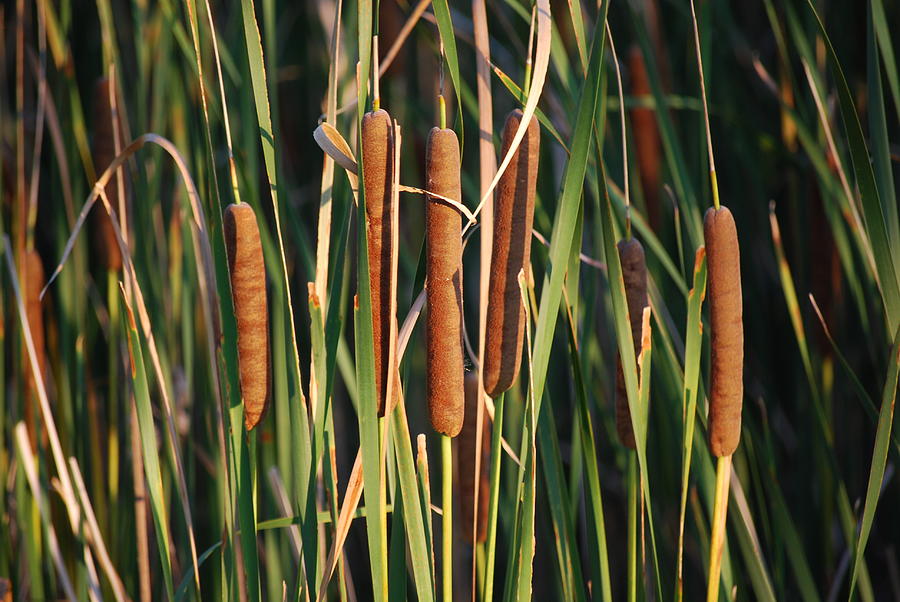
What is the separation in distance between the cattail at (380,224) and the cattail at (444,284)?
0.09 feet

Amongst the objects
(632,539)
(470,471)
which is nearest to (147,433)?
(470,471)

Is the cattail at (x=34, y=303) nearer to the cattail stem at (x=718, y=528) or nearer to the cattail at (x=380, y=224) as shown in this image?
the cattail at (x=380, y=224)

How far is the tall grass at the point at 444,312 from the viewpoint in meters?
0.61

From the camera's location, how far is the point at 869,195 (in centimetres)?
65

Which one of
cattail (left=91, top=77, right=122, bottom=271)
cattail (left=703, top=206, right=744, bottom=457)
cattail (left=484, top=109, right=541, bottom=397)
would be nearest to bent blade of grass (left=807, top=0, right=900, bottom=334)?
cattail (left=703, top=206, right=744, bottom=457)

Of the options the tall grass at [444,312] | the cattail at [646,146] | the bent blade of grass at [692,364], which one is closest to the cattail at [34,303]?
the tall grass at [444,312]

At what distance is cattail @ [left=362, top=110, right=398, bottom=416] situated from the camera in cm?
53

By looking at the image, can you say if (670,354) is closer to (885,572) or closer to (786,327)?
(786,327)

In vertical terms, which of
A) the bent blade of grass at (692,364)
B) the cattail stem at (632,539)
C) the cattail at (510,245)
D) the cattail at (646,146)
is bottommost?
the cattail stem at (632,539)

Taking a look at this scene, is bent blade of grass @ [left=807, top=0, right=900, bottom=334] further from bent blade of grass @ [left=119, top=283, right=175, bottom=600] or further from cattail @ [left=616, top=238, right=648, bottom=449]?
bent blade of grass @ [left=119, top=283, right=175, bottom=600]

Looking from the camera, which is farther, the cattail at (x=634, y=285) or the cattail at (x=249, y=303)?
the cattail at (x=634, y=285)

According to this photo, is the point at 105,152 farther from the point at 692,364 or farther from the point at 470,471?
the point at 692,364

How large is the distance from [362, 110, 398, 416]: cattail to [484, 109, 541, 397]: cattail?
0.08 metres

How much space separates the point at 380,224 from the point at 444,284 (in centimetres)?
6
